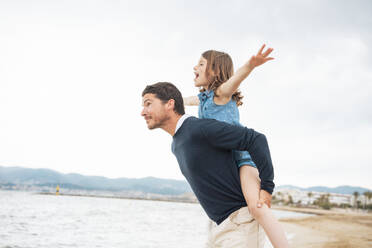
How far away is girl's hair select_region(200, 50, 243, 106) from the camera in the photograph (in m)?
2.60

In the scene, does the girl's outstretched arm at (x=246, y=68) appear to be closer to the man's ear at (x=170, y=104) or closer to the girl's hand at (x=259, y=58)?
the girl's hand at (x=259, y=58)

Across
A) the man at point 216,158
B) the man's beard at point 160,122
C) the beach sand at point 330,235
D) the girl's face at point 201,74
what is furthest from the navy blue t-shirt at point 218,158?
the beach sand at point 330,235

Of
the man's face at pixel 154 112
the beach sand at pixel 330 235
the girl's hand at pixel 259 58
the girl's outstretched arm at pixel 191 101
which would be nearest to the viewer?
the girl's hand at pixel 259 58

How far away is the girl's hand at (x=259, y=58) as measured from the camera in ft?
6.72

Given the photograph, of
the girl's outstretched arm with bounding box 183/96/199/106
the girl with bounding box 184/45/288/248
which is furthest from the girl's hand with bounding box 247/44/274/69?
the girl's outstretched arm with bounding box 183/96/199/106

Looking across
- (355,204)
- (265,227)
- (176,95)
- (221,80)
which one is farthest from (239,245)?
(355,204)

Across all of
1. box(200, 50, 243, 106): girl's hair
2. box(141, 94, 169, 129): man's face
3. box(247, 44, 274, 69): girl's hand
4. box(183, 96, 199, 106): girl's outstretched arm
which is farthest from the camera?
box(183, 96, 199, 106): girl's outstretched arm

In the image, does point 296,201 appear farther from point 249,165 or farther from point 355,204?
point 249,165

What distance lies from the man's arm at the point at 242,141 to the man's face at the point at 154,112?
35cm

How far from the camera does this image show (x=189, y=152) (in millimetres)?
1985

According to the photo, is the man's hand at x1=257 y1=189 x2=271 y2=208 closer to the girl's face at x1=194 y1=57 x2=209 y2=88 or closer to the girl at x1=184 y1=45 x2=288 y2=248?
the girl at x1=184 y1=45 x2=288 y2=248

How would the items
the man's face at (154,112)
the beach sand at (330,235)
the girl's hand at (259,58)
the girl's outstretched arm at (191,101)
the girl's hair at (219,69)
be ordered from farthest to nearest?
the beach sand at (330,235) < the girl's outstretched arm at (191,101) < the girl's hair at (219,69) < the man's face at (154,112) < the girl's hand at (259,58)

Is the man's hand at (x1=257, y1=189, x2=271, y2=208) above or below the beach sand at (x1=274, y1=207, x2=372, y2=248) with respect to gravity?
above

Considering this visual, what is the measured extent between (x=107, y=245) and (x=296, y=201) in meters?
141
